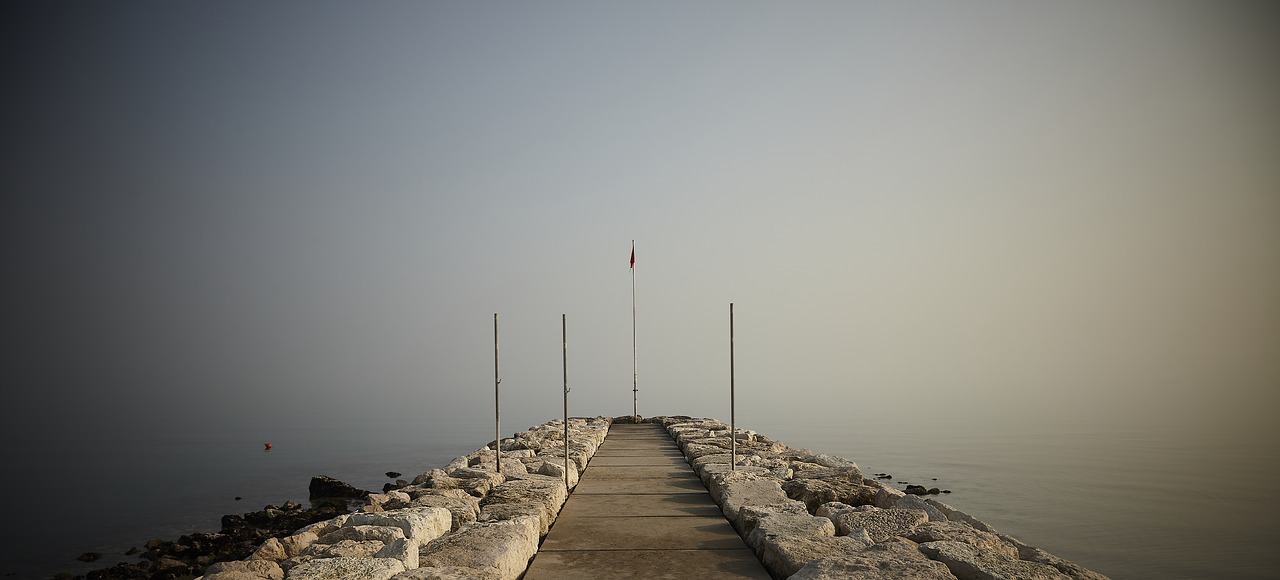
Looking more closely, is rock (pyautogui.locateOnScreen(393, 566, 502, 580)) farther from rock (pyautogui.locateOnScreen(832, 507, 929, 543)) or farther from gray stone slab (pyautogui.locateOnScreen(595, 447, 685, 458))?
gray stone slab (pyautogui.locateOnScreen(595, 447, 685, 458))

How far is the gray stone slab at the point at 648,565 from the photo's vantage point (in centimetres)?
470

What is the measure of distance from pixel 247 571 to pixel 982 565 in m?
4.21

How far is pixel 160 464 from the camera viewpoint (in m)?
20.8

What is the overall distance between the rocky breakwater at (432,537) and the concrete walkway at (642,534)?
19 centimetres

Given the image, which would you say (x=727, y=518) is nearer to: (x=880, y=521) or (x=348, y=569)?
(x=880, y=521)

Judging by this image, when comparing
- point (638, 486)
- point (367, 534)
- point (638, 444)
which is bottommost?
point (638, 444)

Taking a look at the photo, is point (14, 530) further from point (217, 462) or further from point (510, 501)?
point (510, 501)

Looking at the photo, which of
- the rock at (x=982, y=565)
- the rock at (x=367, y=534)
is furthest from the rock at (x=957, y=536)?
the rock at (x=367, y=534)

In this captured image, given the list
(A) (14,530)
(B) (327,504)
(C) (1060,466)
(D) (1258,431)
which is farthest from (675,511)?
(D) (1258,431)

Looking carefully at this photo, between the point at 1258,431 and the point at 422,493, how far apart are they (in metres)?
27.3

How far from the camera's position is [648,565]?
16.1 feet

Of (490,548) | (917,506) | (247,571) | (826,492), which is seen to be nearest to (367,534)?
(247,571)

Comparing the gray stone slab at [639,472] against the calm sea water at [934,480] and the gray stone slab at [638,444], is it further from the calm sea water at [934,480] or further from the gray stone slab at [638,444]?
the calm sea water at [934,480]

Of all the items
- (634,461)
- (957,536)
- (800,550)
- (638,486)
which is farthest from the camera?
(634,461)
